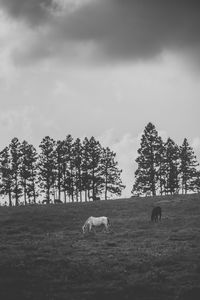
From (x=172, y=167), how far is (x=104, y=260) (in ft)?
202

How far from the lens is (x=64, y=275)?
20484mm

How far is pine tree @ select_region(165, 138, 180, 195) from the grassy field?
35541mm

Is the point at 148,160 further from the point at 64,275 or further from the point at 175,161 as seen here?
the point at 64,275

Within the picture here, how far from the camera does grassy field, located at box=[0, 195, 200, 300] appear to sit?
17.5 meters

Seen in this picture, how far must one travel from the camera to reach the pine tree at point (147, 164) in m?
78.6

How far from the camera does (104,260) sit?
23828 mm

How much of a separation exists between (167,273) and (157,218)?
2279 cm

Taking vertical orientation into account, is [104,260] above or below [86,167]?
below

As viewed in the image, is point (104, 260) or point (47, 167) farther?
point (47, 167)

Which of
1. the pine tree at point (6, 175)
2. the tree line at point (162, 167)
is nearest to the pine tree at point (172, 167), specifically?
A: the tree line at point (162, 167)

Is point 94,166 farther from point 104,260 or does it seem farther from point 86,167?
point 104,260

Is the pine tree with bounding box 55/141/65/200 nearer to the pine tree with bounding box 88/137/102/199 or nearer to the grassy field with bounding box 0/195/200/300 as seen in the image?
the pine tree with bounding box 88/137/102/199

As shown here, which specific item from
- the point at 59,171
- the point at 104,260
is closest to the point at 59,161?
the point at 59,171

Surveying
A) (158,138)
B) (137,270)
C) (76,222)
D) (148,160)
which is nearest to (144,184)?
(148,160)
